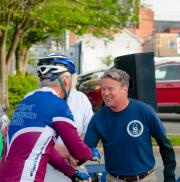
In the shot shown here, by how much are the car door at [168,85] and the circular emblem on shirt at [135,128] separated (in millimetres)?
14829

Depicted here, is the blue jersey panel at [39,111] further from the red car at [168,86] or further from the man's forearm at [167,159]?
the red car at [168,86]

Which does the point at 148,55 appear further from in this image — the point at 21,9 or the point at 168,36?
the point at 168,36

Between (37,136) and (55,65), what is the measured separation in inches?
20.2

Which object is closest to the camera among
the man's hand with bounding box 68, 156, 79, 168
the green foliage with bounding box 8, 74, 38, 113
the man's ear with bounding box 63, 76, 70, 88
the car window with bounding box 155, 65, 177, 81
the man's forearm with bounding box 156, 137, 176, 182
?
the man's ear with bounding box 63, 76, 70, 88

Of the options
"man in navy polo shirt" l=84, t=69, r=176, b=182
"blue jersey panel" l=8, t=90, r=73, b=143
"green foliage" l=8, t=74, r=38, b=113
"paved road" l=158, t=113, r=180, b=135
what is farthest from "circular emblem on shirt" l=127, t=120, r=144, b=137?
"green foliage" l=8, t=74, r=38, b=113

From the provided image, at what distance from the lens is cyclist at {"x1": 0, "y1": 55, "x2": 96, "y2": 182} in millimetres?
3697

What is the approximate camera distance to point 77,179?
4.11m

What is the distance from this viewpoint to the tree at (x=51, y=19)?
20938mm

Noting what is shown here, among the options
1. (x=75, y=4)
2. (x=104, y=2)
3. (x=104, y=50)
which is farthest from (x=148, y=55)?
(x=104, y=50)

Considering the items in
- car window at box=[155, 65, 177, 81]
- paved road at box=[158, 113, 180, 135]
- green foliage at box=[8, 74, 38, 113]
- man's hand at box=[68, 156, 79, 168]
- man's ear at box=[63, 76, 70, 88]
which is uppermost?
man's ear at box=[63, 76, 70, 88]

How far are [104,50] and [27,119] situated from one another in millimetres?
82712

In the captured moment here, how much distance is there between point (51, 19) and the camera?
22.5 metres

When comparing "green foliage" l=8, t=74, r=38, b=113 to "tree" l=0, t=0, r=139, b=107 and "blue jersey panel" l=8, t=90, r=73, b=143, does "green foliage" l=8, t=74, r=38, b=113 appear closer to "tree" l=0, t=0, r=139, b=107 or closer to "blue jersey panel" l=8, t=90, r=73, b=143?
"tree" l=0, t=0, r=139, b=107

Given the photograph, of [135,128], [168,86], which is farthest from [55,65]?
[168,86]
